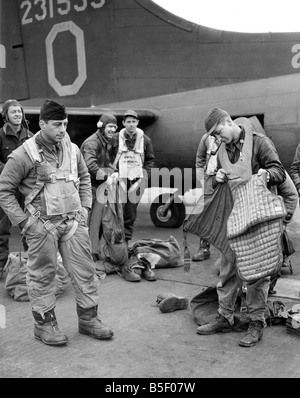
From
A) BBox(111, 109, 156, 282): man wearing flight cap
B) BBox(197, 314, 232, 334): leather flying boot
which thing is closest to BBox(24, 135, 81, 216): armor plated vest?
BBox(197, 314, 232, 334): leather flying boot

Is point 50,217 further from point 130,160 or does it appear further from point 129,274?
point 130,160

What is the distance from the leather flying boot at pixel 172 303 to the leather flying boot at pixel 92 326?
687 millimetres

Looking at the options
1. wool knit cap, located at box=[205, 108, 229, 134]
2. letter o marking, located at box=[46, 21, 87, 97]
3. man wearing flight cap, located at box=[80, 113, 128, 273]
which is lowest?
man wearing flight cap, located at box=[80, 113, 128, 273]

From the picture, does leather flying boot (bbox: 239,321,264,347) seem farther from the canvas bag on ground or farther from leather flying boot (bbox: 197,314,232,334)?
the canvas bag on ground

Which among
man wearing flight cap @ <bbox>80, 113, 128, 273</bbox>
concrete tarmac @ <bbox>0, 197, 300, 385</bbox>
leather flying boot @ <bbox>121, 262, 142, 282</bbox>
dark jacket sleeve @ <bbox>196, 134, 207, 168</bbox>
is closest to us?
concrete tarmac @ <bbox>0, 197, 300, 385</bbox>

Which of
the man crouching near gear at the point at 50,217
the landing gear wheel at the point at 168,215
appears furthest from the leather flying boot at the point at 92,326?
the landing gear wheel at the point at 168,215

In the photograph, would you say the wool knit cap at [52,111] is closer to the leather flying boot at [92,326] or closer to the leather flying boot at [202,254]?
the leather flying boot at [92,326]

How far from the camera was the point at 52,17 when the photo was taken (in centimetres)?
922

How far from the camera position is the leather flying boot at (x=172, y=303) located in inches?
179

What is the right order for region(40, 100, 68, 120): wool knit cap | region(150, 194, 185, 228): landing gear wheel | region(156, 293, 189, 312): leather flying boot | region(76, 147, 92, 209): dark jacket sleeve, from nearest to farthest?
1. region(40, 100, 68, 120): wool knit cap
2. region(76, 147, 92, 209): dark jacket sleeve
3. region(156, 293, 189, 312): leather flying boot
4. region(150, 194, 185, 228): landing gear wheel

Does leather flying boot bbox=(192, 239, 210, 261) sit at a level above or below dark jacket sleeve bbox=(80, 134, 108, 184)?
below

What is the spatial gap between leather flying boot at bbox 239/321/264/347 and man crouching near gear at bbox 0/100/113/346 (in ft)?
3.36

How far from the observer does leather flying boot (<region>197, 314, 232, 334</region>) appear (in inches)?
160
